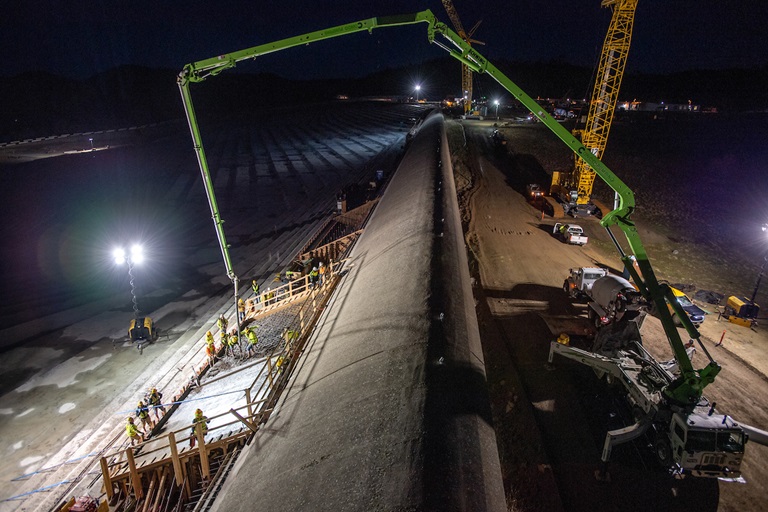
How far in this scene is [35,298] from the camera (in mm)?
21984

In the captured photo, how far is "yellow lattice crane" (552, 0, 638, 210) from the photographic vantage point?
2820 cm

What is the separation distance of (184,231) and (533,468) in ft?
97.2

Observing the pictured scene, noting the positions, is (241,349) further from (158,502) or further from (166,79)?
(166,79)

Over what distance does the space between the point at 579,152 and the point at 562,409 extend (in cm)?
735

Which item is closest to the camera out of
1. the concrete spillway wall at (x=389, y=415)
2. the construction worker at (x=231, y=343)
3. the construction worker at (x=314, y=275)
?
the concrete spillway wall at (x=389, y=415)

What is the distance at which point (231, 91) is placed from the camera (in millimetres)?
125062

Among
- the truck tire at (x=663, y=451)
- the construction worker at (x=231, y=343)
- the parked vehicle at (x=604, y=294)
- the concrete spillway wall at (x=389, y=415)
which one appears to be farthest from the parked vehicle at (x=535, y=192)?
the construction worker at (x=231, y=343)

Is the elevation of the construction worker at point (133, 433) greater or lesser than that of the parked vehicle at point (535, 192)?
lesser

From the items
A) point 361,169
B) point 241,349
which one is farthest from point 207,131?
point 241,349

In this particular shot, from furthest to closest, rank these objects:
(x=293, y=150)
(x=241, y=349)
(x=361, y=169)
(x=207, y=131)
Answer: (x=207, y=131) < (x=293, y=150) < (x=361, y=169) < (x=241, y=349)

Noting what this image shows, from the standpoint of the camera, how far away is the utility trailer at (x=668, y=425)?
8.30m

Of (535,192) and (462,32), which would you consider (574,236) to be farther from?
(462,32)

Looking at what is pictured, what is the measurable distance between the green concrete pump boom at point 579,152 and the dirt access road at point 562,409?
2.18 m

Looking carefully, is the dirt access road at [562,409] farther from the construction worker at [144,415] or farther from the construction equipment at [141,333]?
the construction equipment at [141,333]
